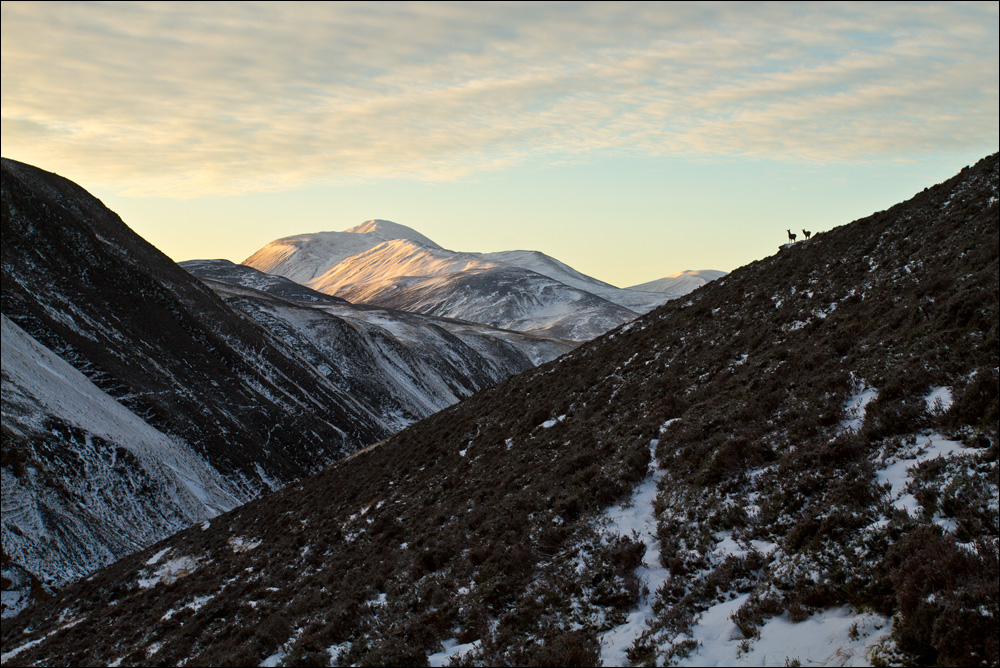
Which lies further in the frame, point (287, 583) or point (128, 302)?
point (128, 302)

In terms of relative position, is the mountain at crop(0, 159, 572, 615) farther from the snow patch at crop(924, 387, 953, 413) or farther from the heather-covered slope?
the snow patch at crop(924, 387, 953, 413)

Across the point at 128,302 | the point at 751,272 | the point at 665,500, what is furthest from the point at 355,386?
the point at 665,500

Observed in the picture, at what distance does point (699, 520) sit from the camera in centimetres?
1080

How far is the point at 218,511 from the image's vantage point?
139 ft

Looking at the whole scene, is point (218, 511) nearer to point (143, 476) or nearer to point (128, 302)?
point (143, 476)

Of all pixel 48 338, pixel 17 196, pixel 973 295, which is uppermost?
pixel 17 196

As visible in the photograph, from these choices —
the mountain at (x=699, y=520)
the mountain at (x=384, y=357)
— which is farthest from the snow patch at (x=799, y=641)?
the mountain at (x=384, y=357)

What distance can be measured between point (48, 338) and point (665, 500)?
49571 mm

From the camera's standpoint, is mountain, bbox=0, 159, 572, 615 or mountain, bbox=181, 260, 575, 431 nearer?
mountain, bbox=0, 159, 572, 615

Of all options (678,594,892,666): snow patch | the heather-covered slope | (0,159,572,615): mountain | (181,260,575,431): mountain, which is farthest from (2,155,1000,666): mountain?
(181,260,575,431): mountain

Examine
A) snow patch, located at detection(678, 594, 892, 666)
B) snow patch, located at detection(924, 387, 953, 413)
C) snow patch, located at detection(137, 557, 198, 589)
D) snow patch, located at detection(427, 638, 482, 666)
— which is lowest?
snow patch, located at detection(137, 557, 198, 589)

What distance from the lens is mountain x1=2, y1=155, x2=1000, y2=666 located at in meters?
7.78

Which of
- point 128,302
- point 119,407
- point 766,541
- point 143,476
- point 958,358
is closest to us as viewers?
point 766,541

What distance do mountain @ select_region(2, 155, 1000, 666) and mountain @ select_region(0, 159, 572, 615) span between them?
12.3 m
